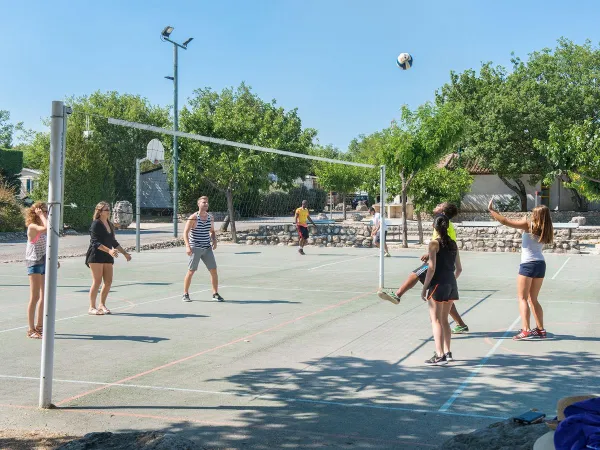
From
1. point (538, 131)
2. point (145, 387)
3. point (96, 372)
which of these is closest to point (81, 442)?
point (145, 387)

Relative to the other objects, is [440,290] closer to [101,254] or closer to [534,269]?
[534,269]

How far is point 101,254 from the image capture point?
10711 mm

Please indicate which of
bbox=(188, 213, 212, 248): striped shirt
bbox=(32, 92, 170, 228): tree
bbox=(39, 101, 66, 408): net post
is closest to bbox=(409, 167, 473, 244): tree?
bbox=(32, 92, 170, 228): tree

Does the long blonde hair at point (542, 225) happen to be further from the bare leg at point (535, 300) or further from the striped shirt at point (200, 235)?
the striped shirt at point (200, 235)

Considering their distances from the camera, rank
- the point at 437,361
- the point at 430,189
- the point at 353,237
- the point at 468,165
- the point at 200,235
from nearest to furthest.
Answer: the point at 437,361 < the point at 200,235 < the point at 430,189 < the point at 353,237 < the point at 468,165

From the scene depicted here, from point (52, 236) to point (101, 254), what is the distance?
4.66 m

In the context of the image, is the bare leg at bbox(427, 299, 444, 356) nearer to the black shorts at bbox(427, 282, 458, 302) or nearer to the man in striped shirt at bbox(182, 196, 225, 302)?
the black shorts at bbox(427, 282, 458, 302)

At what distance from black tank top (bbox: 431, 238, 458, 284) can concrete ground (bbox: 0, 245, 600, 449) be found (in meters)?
0.92

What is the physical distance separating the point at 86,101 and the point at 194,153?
107ft

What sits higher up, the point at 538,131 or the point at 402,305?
the point at 538,131

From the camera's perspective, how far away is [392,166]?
27.6 m

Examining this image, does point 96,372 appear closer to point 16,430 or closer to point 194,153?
point 16,430

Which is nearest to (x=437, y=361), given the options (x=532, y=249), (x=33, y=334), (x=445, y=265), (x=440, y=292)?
(x=440, y=292)

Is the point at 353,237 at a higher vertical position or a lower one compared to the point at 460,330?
higher
